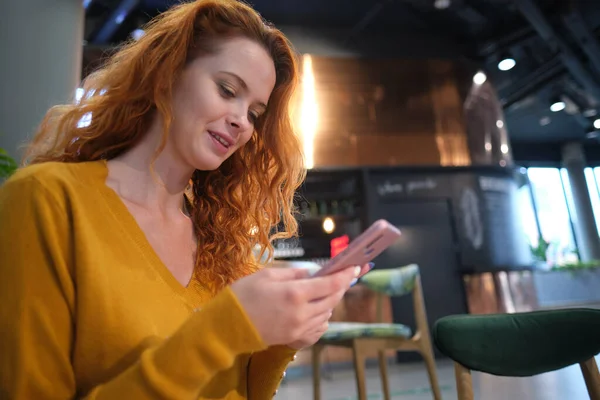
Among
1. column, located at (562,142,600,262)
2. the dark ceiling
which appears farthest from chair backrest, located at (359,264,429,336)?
column, located at (562,142,600,262)

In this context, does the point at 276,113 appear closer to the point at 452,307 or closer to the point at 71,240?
the point at 71,240

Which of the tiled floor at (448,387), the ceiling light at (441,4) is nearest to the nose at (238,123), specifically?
the tiled floor at (448,387)

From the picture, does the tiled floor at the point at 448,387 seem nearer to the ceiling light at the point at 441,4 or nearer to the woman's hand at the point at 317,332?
the woman's hand at the point at 317,332

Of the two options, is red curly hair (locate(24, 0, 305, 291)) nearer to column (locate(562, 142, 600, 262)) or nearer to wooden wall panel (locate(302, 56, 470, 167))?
wooden wall panel (locate(302, 56, 470, 167))

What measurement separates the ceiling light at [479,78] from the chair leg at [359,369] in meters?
6.36

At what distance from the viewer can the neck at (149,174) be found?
94 centimetres

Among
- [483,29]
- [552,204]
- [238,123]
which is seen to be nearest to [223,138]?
[238,123]

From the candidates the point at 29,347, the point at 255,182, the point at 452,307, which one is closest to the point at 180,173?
the point at 255,182

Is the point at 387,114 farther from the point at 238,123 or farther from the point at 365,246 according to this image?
the point at 365,246

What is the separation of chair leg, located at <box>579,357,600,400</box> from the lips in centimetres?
109

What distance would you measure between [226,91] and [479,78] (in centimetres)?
757

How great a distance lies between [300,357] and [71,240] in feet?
14.3

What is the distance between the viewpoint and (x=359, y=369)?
2.32 meters

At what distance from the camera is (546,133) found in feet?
36.6
